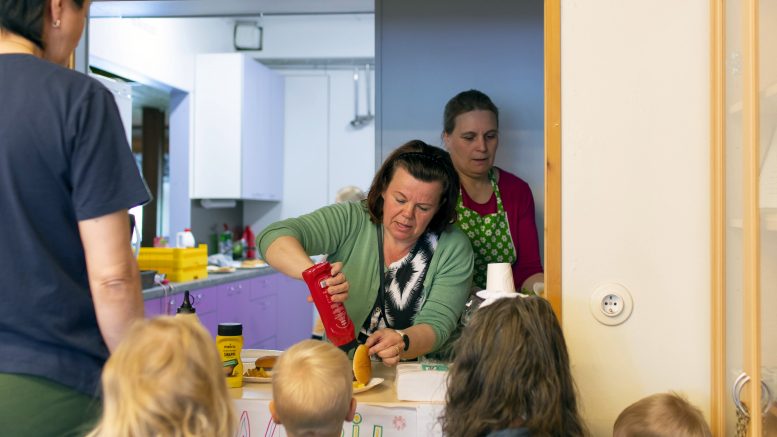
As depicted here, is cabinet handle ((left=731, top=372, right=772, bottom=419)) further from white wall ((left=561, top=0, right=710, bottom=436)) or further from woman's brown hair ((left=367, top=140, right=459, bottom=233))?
woman's brown hair ((left=367, top=140, right=459, bottom=233))

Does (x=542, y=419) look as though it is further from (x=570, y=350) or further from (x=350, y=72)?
(x=350, y=72)

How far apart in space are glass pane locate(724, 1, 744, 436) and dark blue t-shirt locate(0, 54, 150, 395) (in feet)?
3.67

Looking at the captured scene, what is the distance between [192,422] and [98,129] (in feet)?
1.54

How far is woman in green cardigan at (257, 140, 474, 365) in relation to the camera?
7.03 feet

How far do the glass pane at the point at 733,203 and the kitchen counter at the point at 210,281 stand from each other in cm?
257

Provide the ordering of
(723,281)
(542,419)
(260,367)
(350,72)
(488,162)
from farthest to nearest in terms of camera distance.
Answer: (350,72), (488,162), (260,367), (723,281), (542,419)

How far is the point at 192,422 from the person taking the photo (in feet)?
3.71

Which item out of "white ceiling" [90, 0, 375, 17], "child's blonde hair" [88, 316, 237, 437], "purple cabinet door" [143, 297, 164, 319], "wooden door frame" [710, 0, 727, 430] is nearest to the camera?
"child's blonde hair" [88, 316, 237, 437]

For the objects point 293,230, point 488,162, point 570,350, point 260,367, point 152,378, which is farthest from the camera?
point 488,162

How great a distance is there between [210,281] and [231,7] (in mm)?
1657

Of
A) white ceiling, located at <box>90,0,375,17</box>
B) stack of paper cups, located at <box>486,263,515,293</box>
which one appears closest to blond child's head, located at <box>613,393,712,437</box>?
stack of paper cups, located at <box>486,263,515,293</box>

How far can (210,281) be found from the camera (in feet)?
14.2

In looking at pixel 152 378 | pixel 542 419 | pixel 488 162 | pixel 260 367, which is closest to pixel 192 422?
pixel 152 378

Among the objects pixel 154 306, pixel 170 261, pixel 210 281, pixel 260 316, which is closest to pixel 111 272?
pixel 154 306
